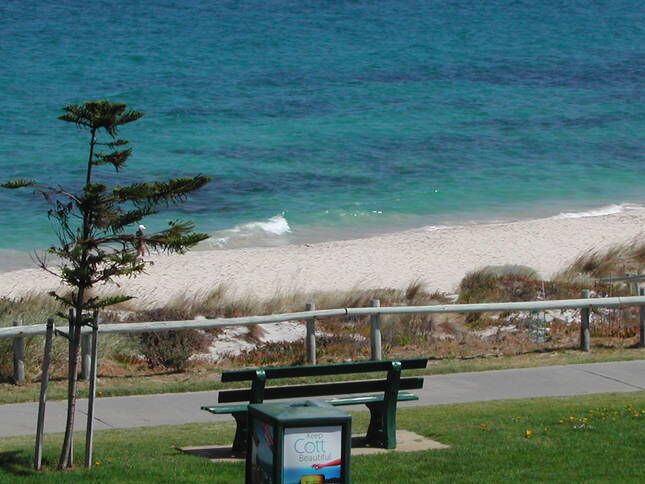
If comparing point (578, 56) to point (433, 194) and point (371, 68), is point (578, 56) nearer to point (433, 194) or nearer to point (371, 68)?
point (371, 68)

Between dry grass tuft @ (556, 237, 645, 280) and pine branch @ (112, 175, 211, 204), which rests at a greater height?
dry grass tuft @ (556, 237, 645, 280)

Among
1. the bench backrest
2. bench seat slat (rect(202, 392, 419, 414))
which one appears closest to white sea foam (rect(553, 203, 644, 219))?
bench seat slat (rect(202, 392, 419, 414))

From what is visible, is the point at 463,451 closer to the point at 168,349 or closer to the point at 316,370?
the point at 316,370

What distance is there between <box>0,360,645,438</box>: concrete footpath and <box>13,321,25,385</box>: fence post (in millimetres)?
877

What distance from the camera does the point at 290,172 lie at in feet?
113

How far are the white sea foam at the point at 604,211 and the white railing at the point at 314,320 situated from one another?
15.9 metres

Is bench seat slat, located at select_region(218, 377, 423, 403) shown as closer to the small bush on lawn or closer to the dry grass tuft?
the small bush on lawn

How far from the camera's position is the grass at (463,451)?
872 centimetres

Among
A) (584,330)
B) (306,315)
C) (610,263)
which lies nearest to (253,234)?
(610,263)

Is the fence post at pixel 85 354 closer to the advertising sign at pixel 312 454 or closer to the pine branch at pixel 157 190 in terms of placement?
the pine branch at pixel 157 190

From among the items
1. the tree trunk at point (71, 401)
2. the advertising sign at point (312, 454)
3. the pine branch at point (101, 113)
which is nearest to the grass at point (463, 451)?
the tree trunk at point (71, 401)

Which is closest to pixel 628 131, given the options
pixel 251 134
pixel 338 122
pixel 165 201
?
pixel 338 122

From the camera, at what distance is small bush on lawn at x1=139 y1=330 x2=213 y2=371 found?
45.7 ft

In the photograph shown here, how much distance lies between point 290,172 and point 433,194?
12.9 ft
